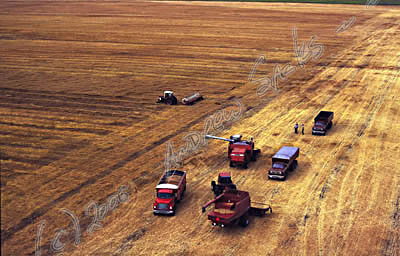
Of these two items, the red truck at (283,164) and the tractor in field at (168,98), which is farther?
the tractor in field at (168,98)

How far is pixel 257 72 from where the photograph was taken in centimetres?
7481

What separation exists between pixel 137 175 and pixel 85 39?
2701 inches

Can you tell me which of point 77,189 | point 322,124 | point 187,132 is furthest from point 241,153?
point 77,189

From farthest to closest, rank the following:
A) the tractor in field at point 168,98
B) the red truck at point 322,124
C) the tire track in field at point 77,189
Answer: the tractor in field at point 168,98 < the red truck at point 322,124 < the tire track in field at point 77,189

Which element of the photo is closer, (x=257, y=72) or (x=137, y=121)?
(x=137, y=121)

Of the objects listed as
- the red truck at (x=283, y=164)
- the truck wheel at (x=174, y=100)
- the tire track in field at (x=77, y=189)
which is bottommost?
the tire track in field at (x=77, y=189)

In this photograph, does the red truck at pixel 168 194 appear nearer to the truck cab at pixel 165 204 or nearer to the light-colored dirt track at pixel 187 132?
the truck cab at pixel 165 204

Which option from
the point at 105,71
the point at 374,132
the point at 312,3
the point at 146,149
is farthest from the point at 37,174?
the point at 312,3

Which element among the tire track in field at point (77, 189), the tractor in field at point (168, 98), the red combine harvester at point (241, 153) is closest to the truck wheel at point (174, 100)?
the tractor in field at point (168, 98)

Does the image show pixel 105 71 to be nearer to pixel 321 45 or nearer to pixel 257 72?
pixel 257 72

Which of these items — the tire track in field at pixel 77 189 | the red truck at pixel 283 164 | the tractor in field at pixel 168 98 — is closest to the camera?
the tire track in field at pixel 77 189

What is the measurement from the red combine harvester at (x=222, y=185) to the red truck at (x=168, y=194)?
214cm

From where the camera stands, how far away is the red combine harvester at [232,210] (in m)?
30.5

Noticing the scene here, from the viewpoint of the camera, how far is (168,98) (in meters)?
57.8
